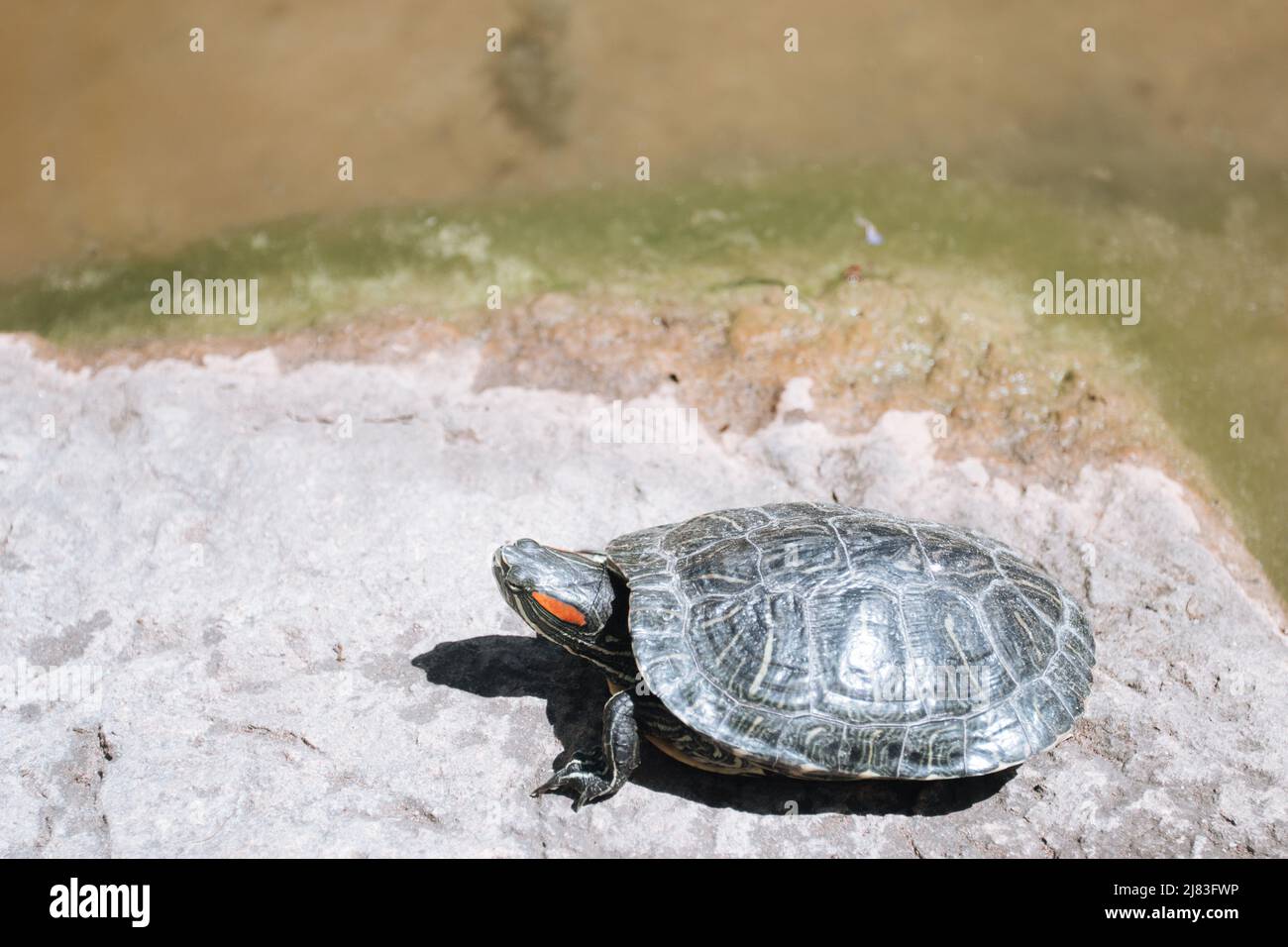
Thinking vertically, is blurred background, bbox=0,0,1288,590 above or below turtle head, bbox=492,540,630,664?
above

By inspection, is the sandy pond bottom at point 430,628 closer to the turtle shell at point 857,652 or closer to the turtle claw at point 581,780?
the turtle claw at point 581,780

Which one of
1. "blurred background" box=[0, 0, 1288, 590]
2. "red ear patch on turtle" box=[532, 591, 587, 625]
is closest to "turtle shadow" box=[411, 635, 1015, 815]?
"red ear patch on turtle" box=[532, 591, 587, 625]

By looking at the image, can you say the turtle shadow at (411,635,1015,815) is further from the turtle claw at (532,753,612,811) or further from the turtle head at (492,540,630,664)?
the turtle head at (492,540,630,664)

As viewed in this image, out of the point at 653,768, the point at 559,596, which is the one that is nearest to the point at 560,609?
the point at 559,596

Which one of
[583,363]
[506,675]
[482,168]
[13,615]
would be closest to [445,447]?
[583,363]

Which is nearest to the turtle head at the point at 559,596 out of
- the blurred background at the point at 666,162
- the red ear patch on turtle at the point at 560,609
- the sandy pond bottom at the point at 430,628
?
the red ear patch on turtle at the point at 560,609

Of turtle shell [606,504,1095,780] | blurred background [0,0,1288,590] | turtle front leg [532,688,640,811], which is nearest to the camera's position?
turtle shell [606,504,1095,780]
